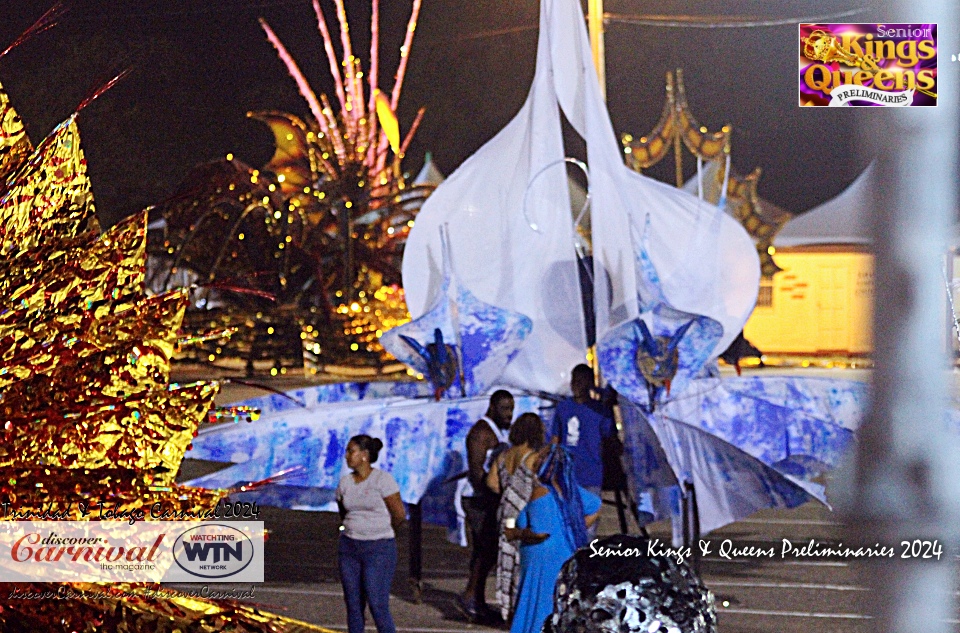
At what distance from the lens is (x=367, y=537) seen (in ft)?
9.39

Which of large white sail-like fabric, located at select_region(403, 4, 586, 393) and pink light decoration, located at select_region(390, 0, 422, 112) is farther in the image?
pink light decoration, located at select_region(390, 0, 422, 112)

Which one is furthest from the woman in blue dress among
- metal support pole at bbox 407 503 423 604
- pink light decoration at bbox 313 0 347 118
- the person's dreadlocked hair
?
pink light decoration at bbox 313 0 347 118

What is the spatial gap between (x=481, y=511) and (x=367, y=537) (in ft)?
2.20

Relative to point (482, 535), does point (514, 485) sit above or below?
above

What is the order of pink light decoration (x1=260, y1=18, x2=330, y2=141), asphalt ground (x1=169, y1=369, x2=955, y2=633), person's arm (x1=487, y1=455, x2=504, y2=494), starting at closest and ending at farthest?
person's arm (x1=487, y1=455, x2=504, y2=494)
asphalt ground (x1=169, y1=369, x2=955, y2=633)
pink light decoration (x1=260, y1=18, x2=330, y2=141)

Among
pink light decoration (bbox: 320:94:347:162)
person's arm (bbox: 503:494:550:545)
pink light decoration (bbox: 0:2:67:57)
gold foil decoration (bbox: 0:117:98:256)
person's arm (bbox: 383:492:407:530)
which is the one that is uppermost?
pink light decoration (bbox: 320:94:347:162)

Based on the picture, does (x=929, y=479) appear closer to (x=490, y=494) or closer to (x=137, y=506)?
(x=137, y=506)

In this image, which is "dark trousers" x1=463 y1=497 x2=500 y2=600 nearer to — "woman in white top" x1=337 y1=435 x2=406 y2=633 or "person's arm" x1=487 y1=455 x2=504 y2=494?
"person's arm" x1=487 y1=455 x2=504 y2=494

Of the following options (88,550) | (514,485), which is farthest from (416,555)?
(88,550)

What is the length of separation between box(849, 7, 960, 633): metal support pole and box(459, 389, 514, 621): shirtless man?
2.94m

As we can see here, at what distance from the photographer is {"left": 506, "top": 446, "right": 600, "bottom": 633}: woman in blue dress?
2.80 meters

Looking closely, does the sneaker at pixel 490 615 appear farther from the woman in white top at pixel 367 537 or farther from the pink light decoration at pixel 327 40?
the pink light decoration at pixel 327 40

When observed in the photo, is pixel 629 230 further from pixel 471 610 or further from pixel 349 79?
pixel 349 79

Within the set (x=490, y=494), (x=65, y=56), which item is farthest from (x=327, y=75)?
(x=490, y=494)
